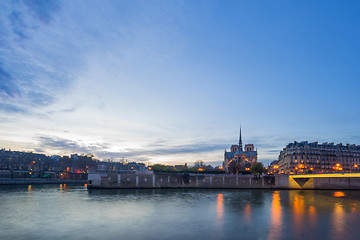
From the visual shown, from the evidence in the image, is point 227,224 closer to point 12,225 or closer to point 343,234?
point 343,234

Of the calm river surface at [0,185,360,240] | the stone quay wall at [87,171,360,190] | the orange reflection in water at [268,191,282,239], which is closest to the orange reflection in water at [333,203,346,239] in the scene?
the calm river surface at [0,185,360,240]

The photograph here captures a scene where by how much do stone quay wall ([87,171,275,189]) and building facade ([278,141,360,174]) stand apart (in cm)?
4217

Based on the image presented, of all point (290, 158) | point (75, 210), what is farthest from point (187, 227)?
point (290, 158)

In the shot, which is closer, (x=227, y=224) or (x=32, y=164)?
(x=227, y=224)

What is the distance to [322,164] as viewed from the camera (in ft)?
433

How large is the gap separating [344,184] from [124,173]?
79.8m

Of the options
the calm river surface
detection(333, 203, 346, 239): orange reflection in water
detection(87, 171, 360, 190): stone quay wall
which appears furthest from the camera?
detection(87, 171, 360, 190): stone quay wall

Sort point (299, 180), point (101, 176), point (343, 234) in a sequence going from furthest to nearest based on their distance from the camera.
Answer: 1. point (299, 180)
2. point (101, 176)
3. point (343, 234)

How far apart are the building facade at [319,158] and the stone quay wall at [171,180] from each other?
42168 millimetres

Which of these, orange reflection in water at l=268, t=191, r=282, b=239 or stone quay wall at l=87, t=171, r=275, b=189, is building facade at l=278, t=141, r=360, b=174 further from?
orange reflection in water at l=268, t=191, r=282, b=239

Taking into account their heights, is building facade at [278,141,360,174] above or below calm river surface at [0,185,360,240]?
above

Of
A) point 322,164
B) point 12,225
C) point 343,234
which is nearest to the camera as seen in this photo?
point 343,234

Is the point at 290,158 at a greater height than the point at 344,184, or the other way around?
the point at 290,158

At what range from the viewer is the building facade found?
429 ft
